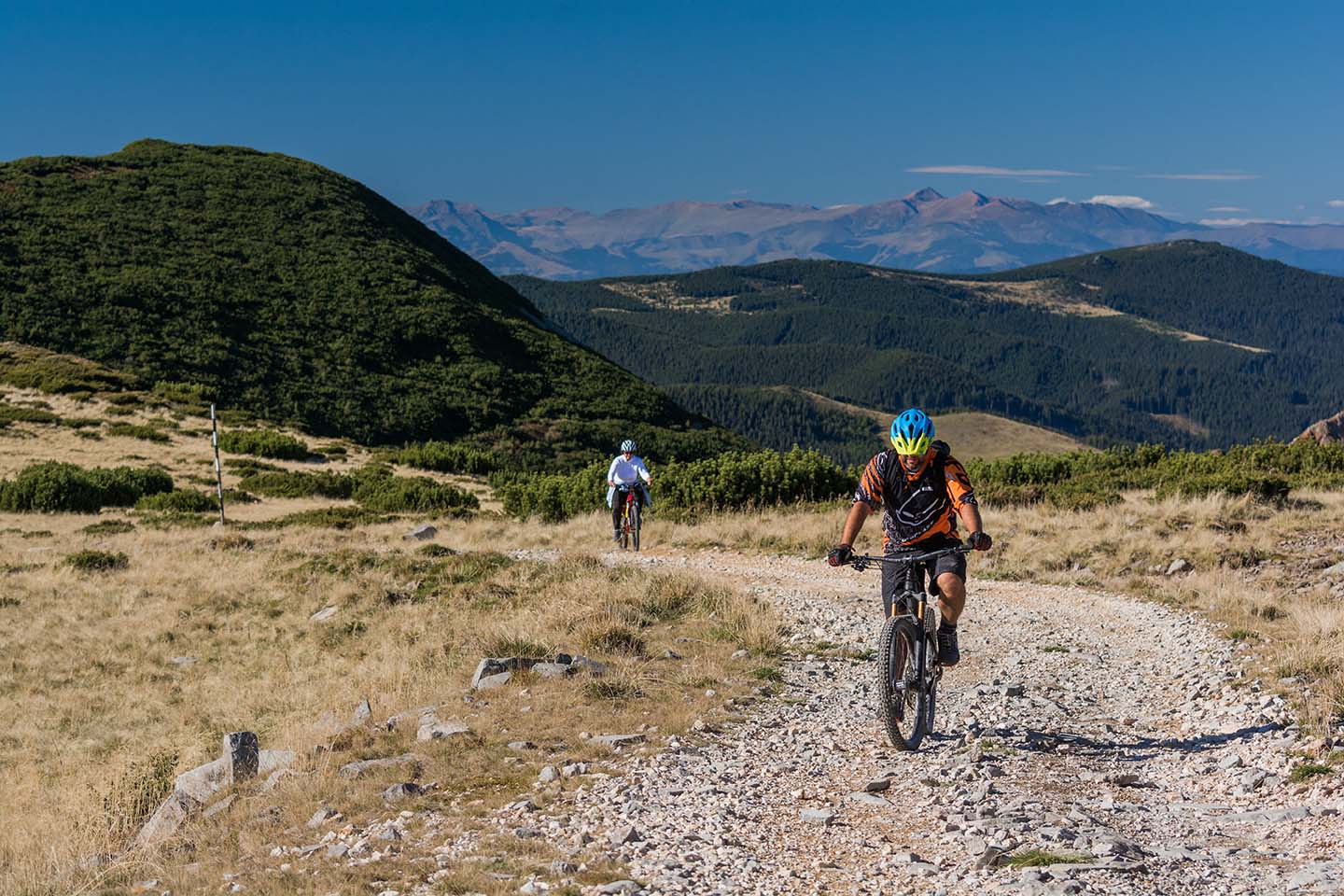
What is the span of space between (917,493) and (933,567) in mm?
603

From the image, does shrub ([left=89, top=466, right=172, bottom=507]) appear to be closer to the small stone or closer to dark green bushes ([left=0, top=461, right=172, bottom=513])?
dark green bushes ([left=0, top=461, right=172, bottom=513])

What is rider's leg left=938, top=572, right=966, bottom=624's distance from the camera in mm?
7996

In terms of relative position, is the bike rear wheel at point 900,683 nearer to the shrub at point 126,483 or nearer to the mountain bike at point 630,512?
the mountain bike at point 630,512

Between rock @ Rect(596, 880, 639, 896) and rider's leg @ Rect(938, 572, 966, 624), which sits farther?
rider's leg @ Rect(938, 572, 966, 624)

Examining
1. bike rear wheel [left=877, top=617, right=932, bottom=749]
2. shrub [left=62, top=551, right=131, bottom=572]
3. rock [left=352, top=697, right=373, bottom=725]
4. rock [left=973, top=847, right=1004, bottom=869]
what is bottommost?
shrub [left=62, top=551, right=131, bottom=572]

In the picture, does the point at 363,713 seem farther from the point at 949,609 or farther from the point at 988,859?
the point at 988,859

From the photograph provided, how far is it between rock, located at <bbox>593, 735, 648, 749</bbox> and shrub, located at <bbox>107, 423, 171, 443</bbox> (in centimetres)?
3745

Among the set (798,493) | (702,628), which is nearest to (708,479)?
(798,493)

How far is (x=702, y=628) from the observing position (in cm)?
1243

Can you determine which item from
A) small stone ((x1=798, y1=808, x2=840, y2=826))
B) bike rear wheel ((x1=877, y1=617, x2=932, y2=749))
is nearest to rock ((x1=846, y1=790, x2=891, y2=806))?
small stone ((x1=798, y1=808, x2=840, y2=826))

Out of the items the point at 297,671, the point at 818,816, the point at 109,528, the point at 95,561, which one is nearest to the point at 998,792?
the point at 818,816

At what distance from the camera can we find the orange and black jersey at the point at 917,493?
26.5 ft

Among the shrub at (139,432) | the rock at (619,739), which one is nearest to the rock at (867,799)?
the rock at (619,739)

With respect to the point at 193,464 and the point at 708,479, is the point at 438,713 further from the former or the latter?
the point at 193,464
